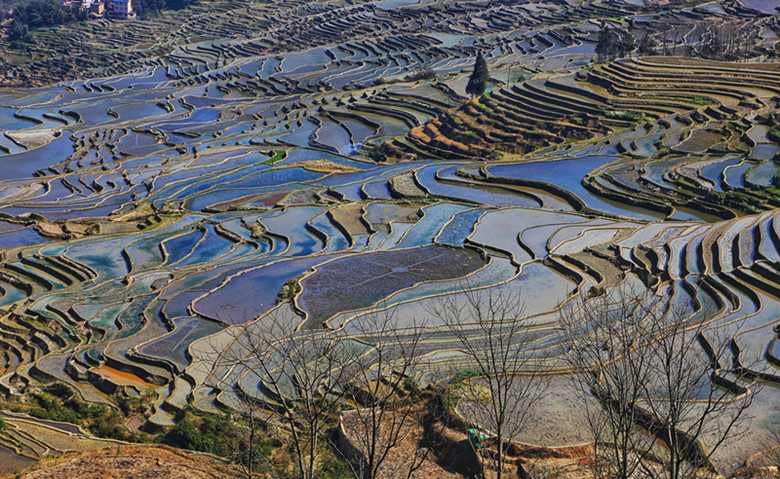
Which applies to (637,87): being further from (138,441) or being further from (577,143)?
(138,441)

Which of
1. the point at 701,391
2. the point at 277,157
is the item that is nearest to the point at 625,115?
the point at 277,157

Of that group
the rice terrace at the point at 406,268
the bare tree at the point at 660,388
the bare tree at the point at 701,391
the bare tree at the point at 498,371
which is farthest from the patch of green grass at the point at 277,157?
the bare tree at the point at 701,391

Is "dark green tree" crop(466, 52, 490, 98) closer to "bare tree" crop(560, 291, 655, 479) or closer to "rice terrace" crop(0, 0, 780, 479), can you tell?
"rice terrace" crop(0, 0, 780, 479)

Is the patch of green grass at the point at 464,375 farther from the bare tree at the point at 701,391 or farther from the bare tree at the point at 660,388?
the bare tree at the point at 701,391

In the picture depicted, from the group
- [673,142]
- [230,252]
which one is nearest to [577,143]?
[673,142]

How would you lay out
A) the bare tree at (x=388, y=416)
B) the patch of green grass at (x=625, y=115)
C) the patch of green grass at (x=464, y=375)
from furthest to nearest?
the patch of green grass at (x=625, y=115) < the patch of green grass at (x=464, y=375) < the bare tree at (x=388, y=416)

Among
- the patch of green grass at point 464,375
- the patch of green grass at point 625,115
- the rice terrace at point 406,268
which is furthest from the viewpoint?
the patch of green grass at point 625,115

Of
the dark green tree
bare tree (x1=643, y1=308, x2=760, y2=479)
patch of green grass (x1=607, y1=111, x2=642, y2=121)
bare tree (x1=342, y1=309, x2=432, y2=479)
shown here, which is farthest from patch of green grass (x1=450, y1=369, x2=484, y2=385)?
the dark green tree
